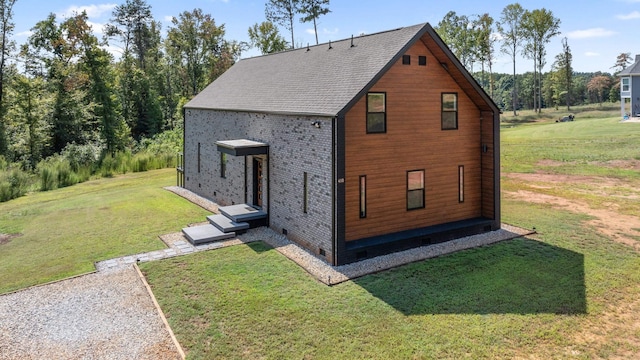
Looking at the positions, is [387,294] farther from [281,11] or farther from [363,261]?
[281,11]

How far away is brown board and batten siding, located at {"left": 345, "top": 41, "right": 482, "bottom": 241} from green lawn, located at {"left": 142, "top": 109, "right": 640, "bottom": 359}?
1751 mm

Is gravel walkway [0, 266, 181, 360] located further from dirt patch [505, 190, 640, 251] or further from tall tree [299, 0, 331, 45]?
tall tree [299, 0, 331, 45]

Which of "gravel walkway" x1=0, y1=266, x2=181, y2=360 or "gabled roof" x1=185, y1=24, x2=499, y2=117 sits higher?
"gabled roof" x1=185, y1=24, x2=499, y2=117

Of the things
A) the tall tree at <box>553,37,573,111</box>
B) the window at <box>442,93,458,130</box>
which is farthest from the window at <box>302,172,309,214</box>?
the tall tree at <box>553,37,573,111</box>

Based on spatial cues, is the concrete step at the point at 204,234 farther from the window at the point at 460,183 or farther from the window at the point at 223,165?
the window at the point at 460,183

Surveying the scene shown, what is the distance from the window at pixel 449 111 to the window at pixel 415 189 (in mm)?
1814

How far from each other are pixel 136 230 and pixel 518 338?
1204cm

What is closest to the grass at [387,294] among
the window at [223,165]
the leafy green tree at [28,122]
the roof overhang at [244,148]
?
the window at [223,165]

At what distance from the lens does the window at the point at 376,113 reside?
11.6 m

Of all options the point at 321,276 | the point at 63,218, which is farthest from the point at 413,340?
the point at 63,218

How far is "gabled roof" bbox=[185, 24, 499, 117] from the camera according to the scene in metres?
11.3

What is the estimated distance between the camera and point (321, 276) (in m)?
10.0

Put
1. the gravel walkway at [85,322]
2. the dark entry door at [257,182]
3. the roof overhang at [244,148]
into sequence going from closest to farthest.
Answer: the gravel walkway at [85,322] < the roof overhang at [244,148] < the dark entry door at [257,182]

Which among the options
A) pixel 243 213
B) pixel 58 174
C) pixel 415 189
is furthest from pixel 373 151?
pixel 58 174
